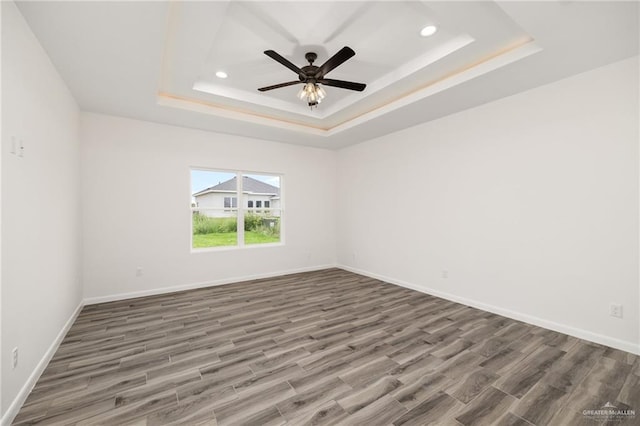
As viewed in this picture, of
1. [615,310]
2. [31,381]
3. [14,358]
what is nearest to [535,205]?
[615,310]

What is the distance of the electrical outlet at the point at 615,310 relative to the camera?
2.59 metres

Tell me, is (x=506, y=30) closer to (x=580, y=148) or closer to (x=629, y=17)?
Result: (x=629, y=17)

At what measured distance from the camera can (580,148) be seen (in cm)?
282

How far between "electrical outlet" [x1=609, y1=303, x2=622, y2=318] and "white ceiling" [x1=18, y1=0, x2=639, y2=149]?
93.6 inches

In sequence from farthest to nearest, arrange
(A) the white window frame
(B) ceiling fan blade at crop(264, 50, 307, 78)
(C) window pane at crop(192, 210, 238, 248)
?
(C) window pane at crop(192, 210, 238, 248)
(A) the white window frame
(B) ceiling fan blade at crop(264, 50, 307, 78)

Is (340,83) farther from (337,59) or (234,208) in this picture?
(234,208)

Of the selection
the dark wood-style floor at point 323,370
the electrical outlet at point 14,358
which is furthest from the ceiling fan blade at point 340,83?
the electrical outlet at point 14,358

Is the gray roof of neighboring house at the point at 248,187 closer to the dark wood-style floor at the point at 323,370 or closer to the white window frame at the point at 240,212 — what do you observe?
the white window frame at the point at 240,212

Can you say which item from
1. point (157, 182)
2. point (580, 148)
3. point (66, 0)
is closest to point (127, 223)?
point (157, 182)

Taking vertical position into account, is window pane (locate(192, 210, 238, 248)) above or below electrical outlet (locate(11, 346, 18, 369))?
above

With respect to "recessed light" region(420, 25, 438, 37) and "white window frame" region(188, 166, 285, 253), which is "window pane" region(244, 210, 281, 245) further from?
"recessed light" region(420, 25, 438, 37)

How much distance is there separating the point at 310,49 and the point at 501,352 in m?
3.54

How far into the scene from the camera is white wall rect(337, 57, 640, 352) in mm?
2602

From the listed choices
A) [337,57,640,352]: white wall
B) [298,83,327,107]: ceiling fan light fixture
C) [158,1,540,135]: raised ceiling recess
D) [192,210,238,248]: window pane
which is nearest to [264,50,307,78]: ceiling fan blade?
[298,83,327,107]: ceiling fan light fixture
